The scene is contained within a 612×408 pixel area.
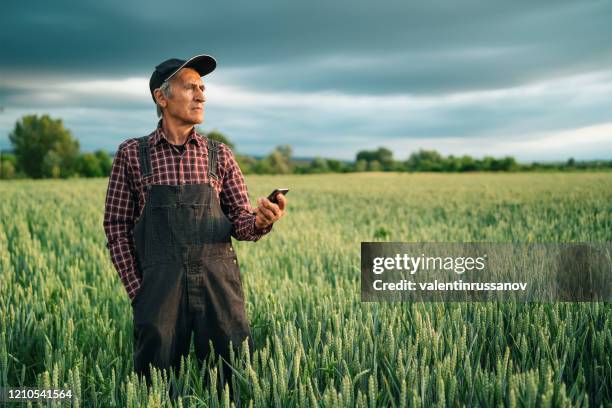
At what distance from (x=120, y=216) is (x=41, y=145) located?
8670 cm

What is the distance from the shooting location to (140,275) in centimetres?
293

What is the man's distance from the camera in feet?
8.93

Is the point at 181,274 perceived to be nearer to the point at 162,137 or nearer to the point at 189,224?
the point at 189,224

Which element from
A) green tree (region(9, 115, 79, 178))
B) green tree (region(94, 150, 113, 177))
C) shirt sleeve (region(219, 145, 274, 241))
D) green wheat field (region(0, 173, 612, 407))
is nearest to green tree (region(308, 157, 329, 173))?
green tree (region(94, 150, 113, 177))

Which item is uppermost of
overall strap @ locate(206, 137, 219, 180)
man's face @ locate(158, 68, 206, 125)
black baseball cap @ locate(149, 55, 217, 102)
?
black baseball cap @ locate(149, 55, 217, 102)

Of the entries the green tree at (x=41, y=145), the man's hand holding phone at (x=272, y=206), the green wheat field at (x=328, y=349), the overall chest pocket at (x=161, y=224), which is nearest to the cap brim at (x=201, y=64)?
the overall chest pocket at (x=161, y=224)

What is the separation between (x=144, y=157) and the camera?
2930mm

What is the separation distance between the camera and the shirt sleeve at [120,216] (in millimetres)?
2914

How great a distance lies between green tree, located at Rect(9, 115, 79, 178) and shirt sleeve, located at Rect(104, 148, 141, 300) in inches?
3141

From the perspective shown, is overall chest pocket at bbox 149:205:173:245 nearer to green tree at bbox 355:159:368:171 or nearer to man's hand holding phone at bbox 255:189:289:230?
man's hand holding phone at bbox 255:189:289:230

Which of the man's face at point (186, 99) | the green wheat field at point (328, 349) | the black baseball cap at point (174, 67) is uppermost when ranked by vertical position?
the black baseball cap at point (174, 67)

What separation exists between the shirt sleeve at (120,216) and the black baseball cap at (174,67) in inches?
17.1

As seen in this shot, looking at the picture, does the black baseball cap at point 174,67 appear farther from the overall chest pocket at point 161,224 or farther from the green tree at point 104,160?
the green tree at point 104,160

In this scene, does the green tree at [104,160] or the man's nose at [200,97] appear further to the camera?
the green tree at [104,160]
